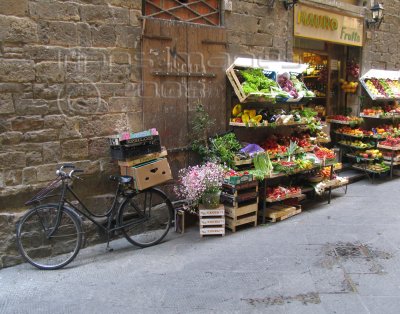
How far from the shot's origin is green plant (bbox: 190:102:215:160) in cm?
617

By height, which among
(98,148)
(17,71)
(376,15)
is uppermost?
(376,15)

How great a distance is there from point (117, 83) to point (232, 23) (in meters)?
2.33

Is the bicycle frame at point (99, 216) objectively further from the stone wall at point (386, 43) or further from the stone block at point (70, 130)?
the stone wall at point (386, 43)

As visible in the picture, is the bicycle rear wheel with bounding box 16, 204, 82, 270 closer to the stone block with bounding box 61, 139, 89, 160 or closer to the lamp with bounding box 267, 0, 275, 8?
the stone block with bounding box 61, 139, 89, 160

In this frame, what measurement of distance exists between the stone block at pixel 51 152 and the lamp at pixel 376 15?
766 centimetres

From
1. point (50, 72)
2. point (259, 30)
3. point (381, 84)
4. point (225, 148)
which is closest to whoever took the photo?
point (50, 72)

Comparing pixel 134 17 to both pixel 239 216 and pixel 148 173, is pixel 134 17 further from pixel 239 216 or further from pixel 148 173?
pixel 239 216

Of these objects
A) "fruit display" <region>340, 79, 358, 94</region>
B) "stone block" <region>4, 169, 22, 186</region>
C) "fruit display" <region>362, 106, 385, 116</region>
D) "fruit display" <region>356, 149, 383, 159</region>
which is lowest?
"fruit display" <region>356, 149, 383, 159</region>

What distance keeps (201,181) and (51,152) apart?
6.35ft

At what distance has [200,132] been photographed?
20.6 ft

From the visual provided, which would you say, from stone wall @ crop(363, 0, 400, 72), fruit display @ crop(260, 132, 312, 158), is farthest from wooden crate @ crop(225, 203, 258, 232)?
stone wall @ crop(363, 0, 400, 72)

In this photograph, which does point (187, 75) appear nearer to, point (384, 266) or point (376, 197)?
point (384, 266)

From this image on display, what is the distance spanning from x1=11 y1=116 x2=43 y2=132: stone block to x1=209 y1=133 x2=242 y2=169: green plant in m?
2.50

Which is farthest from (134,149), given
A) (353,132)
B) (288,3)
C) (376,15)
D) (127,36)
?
(376,15)
